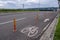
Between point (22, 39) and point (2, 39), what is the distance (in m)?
1.19

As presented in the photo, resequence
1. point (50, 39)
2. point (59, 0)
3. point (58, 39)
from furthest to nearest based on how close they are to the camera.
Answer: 1. point (59, 0)
2. point (58, 39)
3. point (50, 39)

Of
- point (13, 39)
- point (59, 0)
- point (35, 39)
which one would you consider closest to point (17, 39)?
point (13, 39)

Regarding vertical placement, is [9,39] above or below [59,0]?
above

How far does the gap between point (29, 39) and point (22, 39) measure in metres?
0.42

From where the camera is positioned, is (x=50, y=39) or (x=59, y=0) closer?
(x=50, y=39)

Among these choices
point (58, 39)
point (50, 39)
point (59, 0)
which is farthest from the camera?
point (59, 0)

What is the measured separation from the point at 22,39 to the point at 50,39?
1.97 meters

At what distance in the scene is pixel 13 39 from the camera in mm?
12438

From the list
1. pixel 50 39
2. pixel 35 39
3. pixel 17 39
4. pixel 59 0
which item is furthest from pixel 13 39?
pixel 59 0

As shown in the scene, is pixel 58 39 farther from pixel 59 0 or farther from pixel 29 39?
pixel 59 0

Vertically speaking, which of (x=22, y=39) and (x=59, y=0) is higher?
(x=22, y=39)

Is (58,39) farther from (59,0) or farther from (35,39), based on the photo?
(59,0)

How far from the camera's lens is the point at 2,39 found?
1200 centimetres

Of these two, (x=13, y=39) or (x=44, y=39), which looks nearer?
(x=44, y=39)
